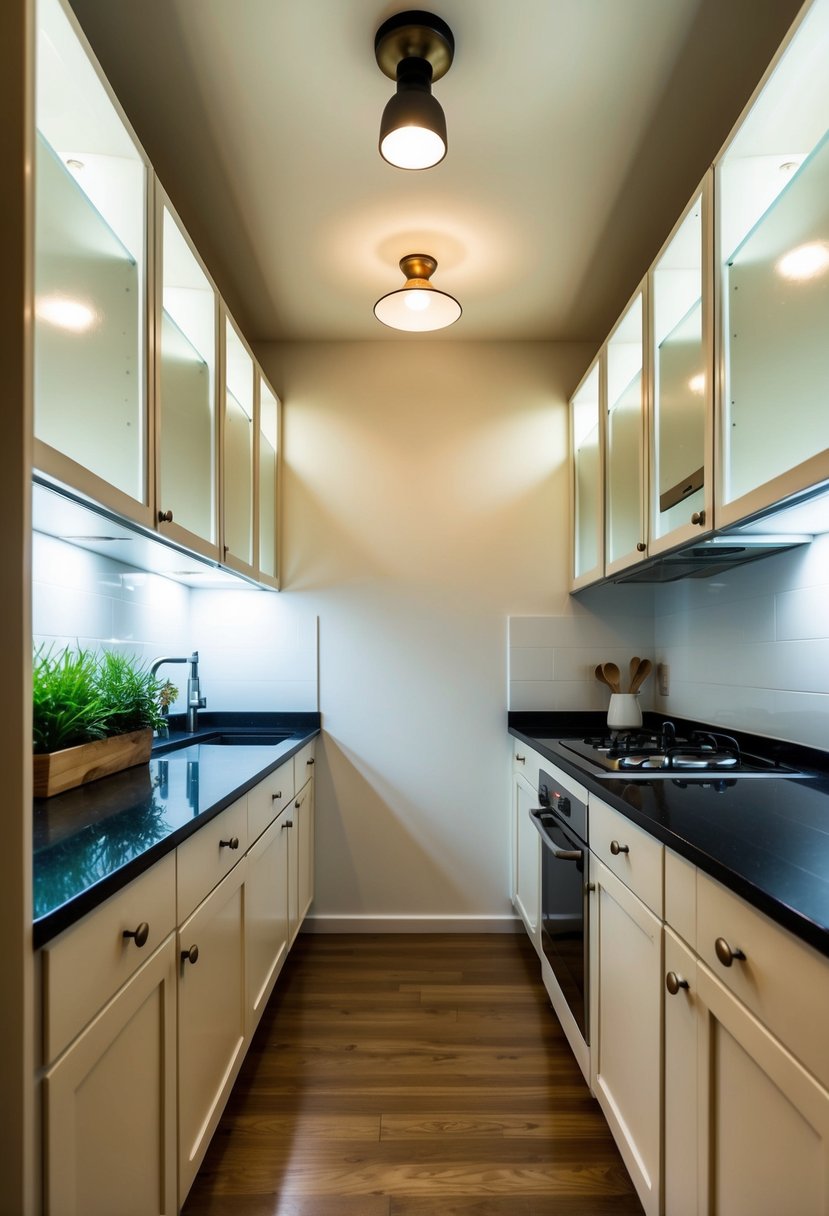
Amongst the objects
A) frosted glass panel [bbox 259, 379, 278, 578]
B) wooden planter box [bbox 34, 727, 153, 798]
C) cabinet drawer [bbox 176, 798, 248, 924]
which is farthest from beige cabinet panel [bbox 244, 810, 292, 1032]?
frosted glass panel [bbox 259, 379, 278, 578]

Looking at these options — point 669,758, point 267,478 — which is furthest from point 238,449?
point 669,758

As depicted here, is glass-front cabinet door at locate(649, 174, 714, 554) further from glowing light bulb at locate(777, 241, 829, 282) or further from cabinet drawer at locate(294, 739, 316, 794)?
cabinet drawer at locate(294, 739, 316, 794)

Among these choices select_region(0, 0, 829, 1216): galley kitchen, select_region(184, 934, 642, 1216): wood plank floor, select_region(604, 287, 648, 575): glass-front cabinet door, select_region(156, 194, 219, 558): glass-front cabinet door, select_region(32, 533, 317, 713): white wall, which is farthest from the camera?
select_region(32, 533, 317, 713): white wall

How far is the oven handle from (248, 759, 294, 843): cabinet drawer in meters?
0.81

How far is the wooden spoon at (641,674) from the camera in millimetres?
3016

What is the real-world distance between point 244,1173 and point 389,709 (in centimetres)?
171

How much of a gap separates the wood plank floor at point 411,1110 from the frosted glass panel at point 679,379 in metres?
1.53

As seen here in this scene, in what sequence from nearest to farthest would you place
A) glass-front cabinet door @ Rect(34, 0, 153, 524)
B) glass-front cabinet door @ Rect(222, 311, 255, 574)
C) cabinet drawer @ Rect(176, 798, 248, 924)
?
glass-front cabinet door @ Rect(34, 0, 153, 524), cabinet drawer @ Rect(176, 798, 248, 924), glass-front cabinet door @ Rect(222, 311, 255, 574)

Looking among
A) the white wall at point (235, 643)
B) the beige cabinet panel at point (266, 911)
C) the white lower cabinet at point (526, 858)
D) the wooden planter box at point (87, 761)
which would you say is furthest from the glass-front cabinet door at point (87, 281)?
the white lower cabinet at point (526, 858)

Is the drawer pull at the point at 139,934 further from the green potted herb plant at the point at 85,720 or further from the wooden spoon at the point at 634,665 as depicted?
the wooden spoon at the point at 634,665

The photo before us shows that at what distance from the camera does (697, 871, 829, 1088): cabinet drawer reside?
81 cm

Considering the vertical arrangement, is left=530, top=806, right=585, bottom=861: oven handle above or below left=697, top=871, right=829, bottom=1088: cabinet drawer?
below

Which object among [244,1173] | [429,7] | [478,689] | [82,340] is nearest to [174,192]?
[429,7]

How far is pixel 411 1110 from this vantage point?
6.09 feet
